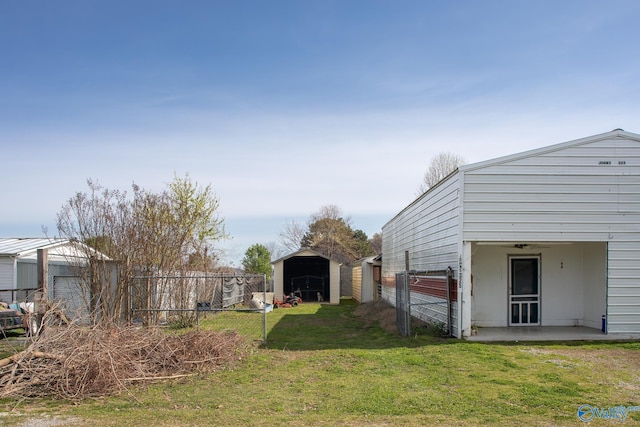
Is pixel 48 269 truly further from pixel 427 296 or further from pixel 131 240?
pixel 427 296

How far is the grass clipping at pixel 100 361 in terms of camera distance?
776 centimetres

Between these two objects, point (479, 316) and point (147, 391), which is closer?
point (147, 391)

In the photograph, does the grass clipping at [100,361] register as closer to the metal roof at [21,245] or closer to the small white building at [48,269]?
the small white building at [48,269]

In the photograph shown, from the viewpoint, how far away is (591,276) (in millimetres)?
13914

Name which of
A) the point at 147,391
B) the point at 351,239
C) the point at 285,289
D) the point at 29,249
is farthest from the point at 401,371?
the point at 351,239

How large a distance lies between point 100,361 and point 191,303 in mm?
9117

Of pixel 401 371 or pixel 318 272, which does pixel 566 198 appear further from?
pixel 318 272

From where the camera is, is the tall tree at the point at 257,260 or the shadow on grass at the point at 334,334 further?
the tall tree at the point at 257,260

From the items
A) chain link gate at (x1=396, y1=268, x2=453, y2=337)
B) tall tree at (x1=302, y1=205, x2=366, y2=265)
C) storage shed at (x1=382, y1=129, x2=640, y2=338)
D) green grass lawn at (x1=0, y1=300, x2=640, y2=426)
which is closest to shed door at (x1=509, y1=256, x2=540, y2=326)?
chain link gate at (x1=396, y1=268, x2=453, y2=337)

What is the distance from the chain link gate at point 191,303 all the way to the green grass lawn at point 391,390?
8.03ft

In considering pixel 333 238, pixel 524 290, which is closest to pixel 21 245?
pixel 524 290

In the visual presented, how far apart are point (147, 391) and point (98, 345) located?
3.68ft

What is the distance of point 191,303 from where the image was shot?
16984mm
